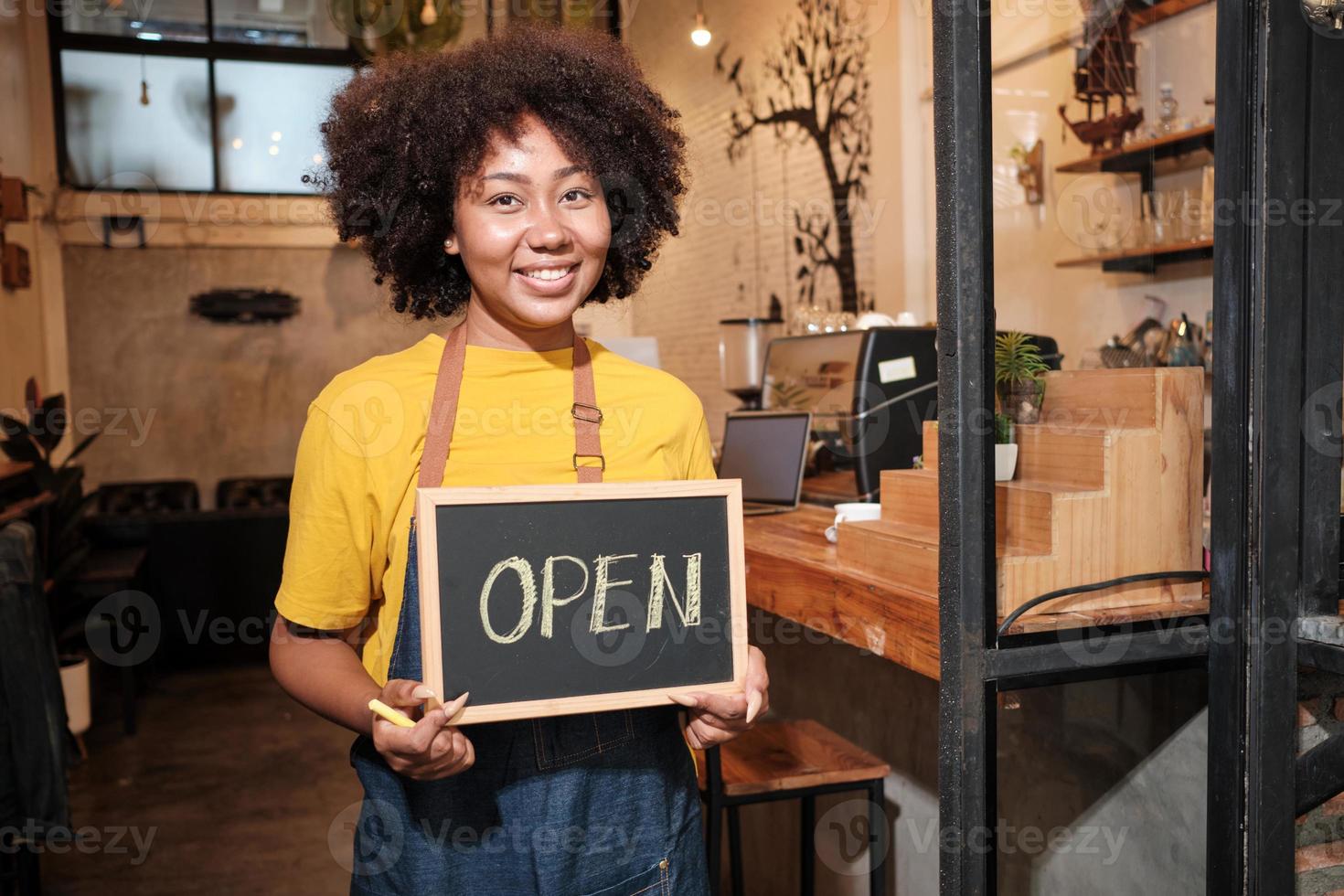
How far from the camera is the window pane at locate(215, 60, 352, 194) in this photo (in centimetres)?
949

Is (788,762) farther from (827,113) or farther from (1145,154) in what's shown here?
(827,113)

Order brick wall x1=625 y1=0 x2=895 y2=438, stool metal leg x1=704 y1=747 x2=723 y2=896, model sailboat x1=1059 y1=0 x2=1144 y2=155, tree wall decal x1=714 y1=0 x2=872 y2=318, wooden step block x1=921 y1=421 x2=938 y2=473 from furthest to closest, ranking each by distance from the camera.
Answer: brick wall x1=625 y1=0 x2=895 y2=438 < tree wall decal x1=714 y1=0 x2=872 y2=318 < model sailboat x1=1059 y1=0 x2=1144 y2=155 < stool metal leg x1=704 y1=747 x2=723 y2=896 < wooden step block x1=921 y1=421 x2=938 y2=473

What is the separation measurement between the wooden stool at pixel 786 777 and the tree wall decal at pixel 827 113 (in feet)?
13.5

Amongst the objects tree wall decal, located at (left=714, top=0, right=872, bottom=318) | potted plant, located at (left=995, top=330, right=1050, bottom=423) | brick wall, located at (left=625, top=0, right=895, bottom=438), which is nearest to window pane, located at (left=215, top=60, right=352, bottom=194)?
brick wall, located at (left=625, top=0, right=895, bottom=438)

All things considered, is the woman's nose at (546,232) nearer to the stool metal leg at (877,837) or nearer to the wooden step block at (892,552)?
the wooden step block at (892,552)

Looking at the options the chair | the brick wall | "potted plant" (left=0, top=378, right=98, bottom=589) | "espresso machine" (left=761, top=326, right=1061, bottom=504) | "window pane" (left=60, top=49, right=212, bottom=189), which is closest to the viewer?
"espresso machine" (left=761, top=326, right=1061, bottom=504)

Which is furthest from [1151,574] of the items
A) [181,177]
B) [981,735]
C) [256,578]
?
[181,177]

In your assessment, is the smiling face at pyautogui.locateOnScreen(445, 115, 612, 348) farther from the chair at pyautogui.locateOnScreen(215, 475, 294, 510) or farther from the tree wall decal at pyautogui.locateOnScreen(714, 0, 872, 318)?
the chair at pyautogui.locateOnScreen(215, 475, 294, 510)

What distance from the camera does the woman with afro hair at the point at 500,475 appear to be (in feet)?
4.16

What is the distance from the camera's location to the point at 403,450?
1.28m

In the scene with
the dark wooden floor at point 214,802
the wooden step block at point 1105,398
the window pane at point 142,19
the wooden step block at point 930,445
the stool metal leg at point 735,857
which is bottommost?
the dark wooden floor at point 214,802

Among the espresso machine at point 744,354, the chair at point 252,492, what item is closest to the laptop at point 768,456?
the espresso machine at point 744,354

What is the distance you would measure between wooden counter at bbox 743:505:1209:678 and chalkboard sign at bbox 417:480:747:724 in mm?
450

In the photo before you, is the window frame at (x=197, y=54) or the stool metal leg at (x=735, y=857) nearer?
the stool metal leg at (x=735, y=857)
